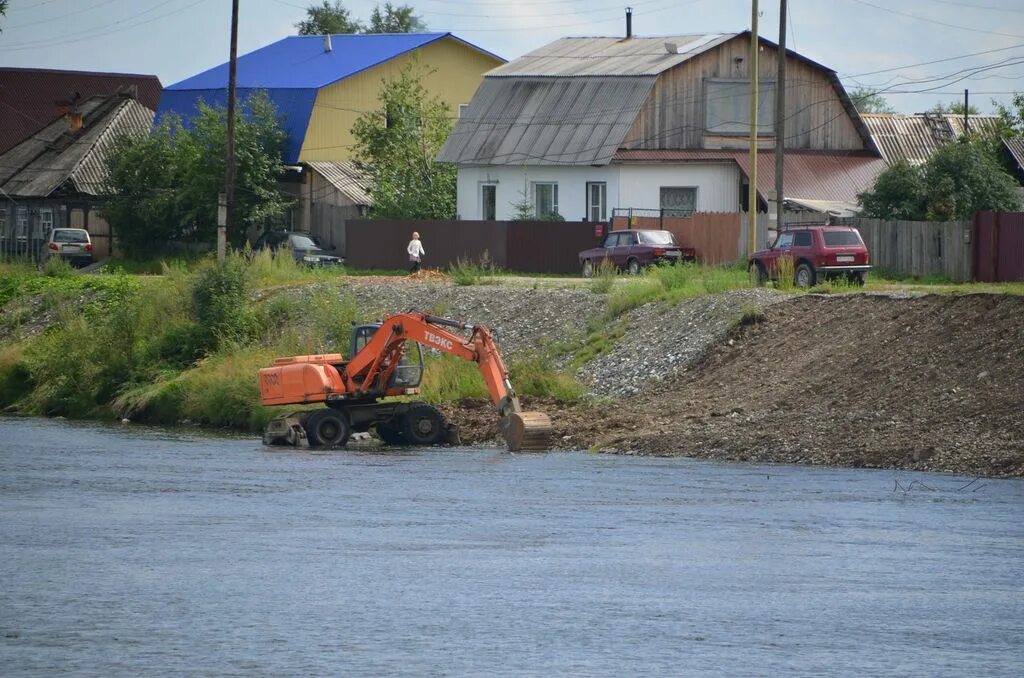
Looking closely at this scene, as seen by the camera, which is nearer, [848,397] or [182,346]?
[848,397]

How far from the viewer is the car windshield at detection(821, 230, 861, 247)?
41.4m

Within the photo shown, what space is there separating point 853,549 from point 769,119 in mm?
42219

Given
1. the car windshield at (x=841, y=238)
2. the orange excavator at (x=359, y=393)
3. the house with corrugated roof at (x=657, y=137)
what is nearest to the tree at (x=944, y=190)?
the house with corrugated roof at (x=657, y=137)

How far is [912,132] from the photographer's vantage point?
68.1 metres

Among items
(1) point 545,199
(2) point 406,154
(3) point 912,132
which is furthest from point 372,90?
(3) point 912,132

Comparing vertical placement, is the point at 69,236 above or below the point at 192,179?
below

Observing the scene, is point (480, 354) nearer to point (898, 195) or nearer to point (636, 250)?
point (636, 250)

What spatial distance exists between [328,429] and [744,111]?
3171 cm

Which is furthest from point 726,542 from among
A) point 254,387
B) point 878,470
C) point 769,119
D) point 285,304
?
point 769,119

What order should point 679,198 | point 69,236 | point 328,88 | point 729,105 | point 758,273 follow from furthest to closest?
point 328,88
point 69,236
point 729,105
point 679,198
point 758,273

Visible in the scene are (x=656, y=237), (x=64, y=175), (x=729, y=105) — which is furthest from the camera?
(x=64, y=175)

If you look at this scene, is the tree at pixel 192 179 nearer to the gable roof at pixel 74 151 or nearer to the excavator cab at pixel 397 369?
the gable roof at pixel 74 151

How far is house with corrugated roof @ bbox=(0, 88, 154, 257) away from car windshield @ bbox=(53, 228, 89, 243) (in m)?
1.57

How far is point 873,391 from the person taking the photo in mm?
29156
